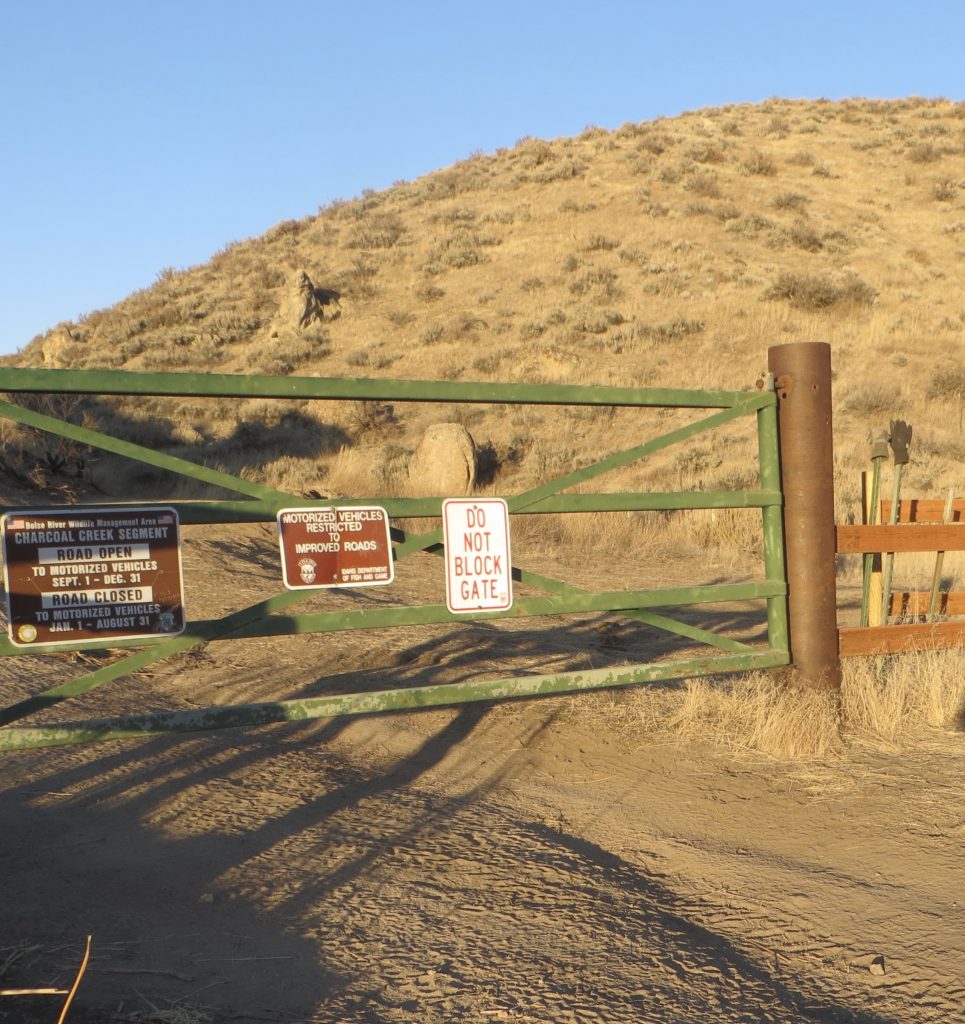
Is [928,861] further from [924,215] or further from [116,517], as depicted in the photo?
[924,215]

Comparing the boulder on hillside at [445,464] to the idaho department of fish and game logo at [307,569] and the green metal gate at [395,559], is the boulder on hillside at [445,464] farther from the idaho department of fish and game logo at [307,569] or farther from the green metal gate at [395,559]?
the idaho department of fish and game logo at [307,569]

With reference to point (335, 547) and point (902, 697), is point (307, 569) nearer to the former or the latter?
point (335, 547)

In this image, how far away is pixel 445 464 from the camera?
60.5 ft

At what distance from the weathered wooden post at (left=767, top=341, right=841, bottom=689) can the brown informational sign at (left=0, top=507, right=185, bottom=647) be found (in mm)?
3009

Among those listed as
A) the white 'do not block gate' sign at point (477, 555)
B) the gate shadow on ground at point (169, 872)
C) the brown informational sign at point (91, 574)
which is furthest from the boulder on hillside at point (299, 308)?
the brown informational sign at point (91, 574)

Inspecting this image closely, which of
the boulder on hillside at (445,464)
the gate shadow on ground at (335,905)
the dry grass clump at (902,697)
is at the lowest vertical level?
the dry grass clump at (902,697)

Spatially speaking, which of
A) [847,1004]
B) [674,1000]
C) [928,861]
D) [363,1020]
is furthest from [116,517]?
[928,861]

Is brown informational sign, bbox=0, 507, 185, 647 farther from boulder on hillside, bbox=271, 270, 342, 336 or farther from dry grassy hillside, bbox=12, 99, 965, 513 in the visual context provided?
boulder on hillside, bbox=271, 270, 342, 336

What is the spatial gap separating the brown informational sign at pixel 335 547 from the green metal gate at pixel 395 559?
55 mm

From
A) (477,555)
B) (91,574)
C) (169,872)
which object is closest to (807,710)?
(477,555)

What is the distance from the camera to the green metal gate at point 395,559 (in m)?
3.60

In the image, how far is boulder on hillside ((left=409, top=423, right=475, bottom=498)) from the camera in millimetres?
18344

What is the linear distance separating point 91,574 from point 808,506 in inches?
131

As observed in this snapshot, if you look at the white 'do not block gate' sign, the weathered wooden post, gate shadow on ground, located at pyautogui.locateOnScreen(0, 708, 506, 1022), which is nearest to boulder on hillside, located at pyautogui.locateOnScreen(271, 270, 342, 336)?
the weathered wooden post
